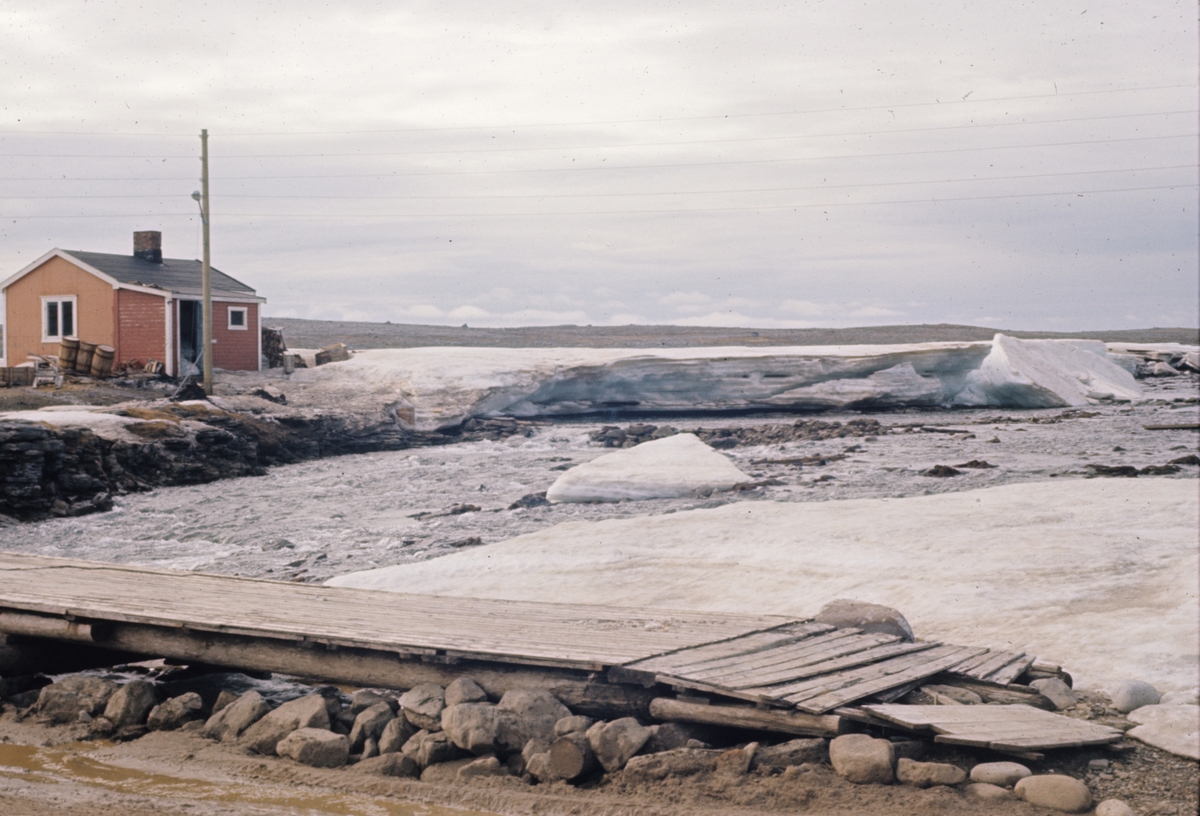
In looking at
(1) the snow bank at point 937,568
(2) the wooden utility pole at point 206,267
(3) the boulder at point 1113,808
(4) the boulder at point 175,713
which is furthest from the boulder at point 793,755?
(2) the wooden utility pole at point 206,267

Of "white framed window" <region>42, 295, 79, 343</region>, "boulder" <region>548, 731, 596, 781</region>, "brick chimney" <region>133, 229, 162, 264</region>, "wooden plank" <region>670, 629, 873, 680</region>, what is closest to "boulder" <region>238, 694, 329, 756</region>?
"boulder" <region>548, 731, 596, 781</region>

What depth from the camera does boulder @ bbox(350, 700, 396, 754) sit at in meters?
6.24

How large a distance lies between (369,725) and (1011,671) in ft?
12.8

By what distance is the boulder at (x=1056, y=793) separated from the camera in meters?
4.82

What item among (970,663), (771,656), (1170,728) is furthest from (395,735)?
(1170,728)


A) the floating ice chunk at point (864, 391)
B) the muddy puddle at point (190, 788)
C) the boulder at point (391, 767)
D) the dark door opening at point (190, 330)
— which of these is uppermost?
the dark door opening at point (190, 330)

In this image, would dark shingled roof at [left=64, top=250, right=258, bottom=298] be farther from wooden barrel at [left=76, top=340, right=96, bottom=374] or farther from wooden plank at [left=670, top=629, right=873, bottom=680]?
wooden plank at [left=670, top=629, right=873, bottom=680]

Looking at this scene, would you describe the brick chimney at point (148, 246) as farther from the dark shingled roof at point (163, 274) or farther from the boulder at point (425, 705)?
the boulder at point (425, 705)

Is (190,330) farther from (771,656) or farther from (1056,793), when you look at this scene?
(1056,793)

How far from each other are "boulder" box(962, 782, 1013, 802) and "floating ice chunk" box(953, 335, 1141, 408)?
29.7 metres

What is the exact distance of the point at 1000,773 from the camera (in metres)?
5.03

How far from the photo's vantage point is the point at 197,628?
698 centimetres

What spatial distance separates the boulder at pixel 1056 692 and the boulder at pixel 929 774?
1.47m

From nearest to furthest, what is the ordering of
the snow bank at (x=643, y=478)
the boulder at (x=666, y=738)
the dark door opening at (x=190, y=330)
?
1. the boulder at (x=666, y=738)
2. the snow bank at (x=643, y=478)
3. the dark door opening at (x=190, y=330)
